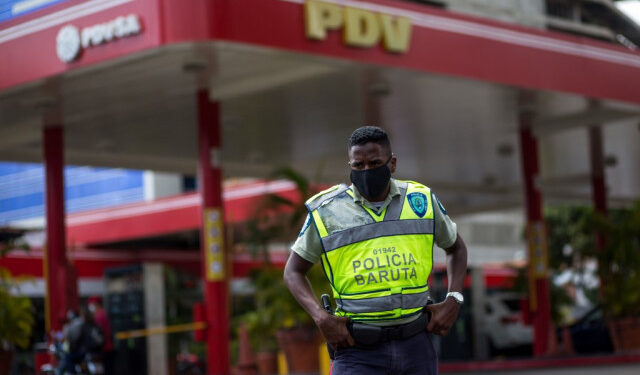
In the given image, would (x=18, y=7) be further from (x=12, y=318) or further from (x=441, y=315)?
(x=441, y=315)

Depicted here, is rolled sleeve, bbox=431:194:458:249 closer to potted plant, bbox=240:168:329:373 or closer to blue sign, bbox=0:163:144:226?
potted plant, bbox=240:168:329:373

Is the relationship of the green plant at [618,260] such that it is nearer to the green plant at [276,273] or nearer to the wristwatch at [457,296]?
the green plant at [276,273]

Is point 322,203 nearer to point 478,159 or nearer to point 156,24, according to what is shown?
point 156,24

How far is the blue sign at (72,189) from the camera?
40.6 m

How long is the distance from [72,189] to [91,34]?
98.6ft

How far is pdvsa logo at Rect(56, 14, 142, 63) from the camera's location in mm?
13578

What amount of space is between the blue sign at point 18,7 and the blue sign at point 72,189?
24043mm

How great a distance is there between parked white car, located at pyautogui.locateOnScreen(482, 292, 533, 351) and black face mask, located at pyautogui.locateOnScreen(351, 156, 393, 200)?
20026 millimetres

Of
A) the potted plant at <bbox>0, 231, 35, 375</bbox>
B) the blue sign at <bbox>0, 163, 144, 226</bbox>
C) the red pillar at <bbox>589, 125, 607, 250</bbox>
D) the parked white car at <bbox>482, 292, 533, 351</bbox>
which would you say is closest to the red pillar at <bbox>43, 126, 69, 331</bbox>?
the potted plant at <bbox>0, 231, 35, 375</bbox>

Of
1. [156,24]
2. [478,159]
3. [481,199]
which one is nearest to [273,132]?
[478,159]

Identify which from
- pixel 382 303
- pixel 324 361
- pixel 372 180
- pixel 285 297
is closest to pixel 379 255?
pixel 382 303

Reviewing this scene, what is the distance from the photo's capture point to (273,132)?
2105 cm

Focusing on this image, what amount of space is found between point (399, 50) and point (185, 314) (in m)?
13.5

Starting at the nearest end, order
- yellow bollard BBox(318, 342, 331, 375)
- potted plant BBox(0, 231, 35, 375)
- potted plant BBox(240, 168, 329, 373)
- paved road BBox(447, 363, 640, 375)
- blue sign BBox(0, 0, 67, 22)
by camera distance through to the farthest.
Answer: blue sign BBox(0, 0, 67, 22) < yellow bollard BBox(318, 342, 331, 375) < paved road BBox(447, 363, 640, 375) < potted plant BBox(0, 231, 35, 375) < potted plant BBox(240, 168, 329, 373)
